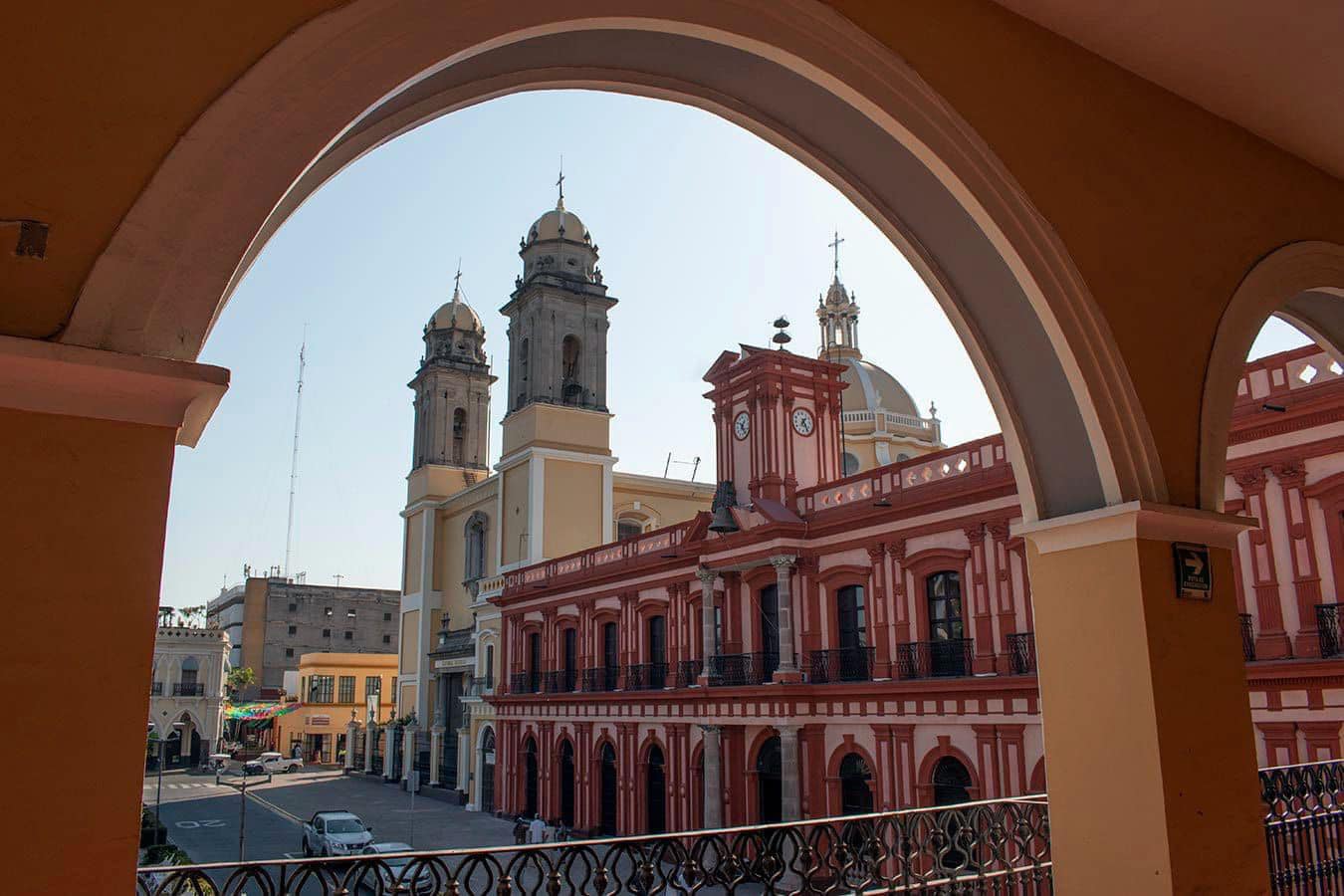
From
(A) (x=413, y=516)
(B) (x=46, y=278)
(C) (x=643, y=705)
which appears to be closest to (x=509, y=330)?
(A) (x=413, y=516)

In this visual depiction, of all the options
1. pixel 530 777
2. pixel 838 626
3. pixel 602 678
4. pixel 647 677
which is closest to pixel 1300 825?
pixel 838 626

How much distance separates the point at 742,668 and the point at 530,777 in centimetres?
992

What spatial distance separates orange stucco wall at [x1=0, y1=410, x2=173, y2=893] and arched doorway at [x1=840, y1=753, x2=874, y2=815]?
14640 mm

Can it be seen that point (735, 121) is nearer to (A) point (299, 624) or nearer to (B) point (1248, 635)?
(B) point (1248, 635)

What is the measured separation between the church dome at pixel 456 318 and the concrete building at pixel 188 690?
54.0 feet

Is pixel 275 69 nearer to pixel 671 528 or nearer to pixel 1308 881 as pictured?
Result: pixel 1308 881

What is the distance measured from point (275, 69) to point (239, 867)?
216 centimetres

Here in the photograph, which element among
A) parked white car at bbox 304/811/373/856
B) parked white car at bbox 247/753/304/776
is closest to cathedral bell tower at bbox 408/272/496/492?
parked white car at bbox 247/753/304/776

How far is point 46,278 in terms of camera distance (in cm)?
196

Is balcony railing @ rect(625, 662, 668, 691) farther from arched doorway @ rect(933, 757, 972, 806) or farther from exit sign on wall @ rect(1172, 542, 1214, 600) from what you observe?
exit sign on wall @ rect(1172, 542, 1214, 600)

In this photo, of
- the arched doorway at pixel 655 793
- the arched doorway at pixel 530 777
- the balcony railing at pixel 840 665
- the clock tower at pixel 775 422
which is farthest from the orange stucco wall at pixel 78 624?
the arched doorway at pixel 530 777

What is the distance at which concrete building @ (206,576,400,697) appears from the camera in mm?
56125

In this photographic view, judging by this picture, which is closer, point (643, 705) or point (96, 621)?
point (96, 621)

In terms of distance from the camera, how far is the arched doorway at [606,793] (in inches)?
864
